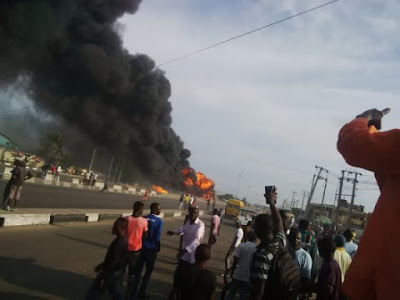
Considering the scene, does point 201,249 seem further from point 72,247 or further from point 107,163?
point 107,163

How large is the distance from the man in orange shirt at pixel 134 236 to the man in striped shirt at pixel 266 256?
2700 mm

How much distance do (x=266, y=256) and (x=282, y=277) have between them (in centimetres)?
20

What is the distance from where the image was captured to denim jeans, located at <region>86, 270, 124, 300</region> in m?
4.24

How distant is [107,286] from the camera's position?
14.5 ft

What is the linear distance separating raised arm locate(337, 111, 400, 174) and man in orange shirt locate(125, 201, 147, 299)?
4249 millimetres

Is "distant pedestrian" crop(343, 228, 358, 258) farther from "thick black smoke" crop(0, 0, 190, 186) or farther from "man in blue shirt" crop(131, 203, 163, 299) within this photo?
"thick black smoke" crop(0, 0, 190, 186)

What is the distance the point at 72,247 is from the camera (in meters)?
8.66

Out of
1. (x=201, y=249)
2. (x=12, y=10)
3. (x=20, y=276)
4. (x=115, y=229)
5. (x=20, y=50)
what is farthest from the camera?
(x=20, y=50)

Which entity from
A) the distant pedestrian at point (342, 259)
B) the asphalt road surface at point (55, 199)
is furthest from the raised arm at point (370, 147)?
the asphalt road surface at point (55, 199)

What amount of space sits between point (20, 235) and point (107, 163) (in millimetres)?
52785

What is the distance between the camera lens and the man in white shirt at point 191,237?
18.8ft

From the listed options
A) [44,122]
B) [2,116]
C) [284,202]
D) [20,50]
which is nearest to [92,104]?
[20,50]

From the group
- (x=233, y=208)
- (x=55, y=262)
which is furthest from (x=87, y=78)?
(x=55, y=262)

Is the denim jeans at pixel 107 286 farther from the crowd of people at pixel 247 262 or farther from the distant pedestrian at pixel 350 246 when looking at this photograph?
the distant pedestrian at pixel 350 246
